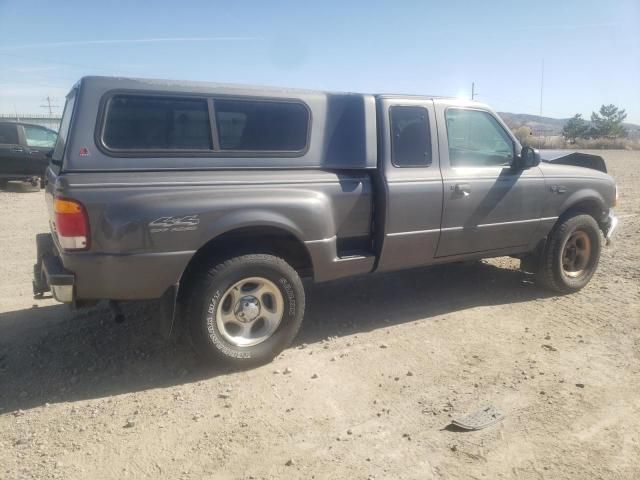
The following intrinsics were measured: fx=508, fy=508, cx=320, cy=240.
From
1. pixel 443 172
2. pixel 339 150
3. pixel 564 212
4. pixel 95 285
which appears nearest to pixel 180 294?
pixel 95 285

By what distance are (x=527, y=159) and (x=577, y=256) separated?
1.47 m

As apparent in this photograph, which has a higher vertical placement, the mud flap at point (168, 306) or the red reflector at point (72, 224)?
the red reflector at point (72, 224)

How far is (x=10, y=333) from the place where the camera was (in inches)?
164

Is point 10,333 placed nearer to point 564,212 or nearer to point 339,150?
point 339,150

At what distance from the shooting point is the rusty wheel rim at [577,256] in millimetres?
5414

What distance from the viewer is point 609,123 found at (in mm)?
66312

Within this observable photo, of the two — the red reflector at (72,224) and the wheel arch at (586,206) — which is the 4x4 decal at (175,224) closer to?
the red reflector at (72,224)

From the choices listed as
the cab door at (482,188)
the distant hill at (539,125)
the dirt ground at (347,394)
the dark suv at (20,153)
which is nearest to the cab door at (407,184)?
the cab door at (482,188)

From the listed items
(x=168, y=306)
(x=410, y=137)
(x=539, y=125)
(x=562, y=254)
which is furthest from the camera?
(x=539, y=125)

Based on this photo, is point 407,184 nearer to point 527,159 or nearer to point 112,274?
point 527,159

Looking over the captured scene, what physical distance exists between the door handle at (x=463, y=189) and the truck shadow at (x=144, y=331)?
1140 mm

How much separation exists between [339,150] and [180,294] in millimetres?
1628

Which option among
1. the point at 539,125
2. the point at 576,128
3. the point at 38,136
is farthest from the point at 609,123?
the point at 38,136

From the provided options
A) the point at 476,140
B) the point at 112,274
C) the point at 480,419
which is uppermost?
the point at 476,140
